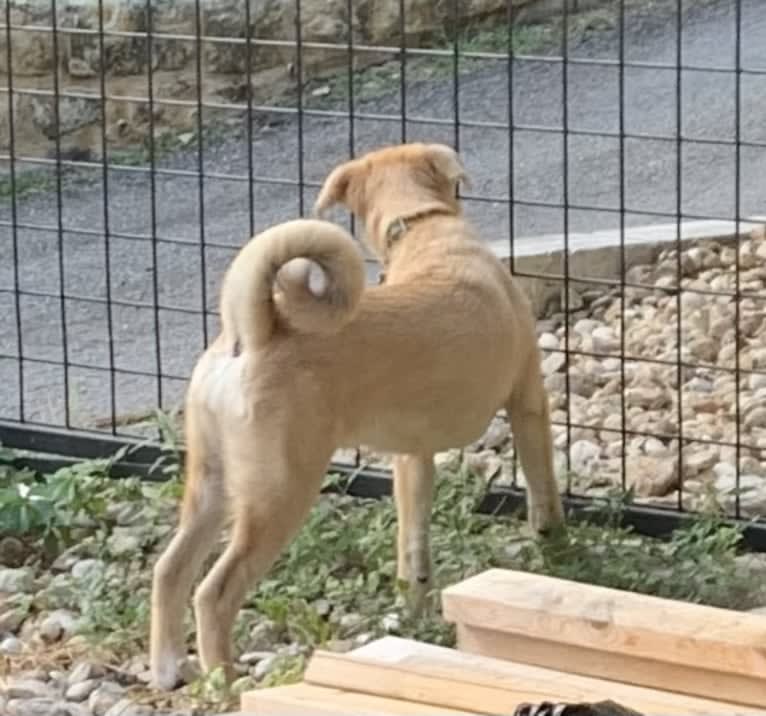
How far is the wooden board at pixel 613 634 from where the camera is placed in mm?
4441

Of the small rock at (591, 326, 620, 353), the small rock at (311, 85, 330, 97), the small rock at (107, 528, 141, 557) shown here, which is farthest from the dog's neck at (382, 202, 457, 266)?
the small rock at (311, 85, 330, 97)

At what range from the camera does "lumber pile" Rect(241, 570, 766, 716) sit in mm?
4238

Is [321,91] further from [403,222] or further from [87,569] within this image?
[87,569]

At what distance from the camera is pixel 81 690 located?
5254mm

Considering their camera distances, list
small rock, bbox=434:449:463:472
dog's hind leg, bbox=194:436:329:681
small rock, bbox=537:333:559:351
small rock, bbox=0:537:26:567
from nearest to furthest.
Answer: dog's hind leg, bbox=194:436:329:681 → small rock, bbox=0:537:26:567 → small rock, bbox=434:449:463:472 → small rock, bbox=537:333:559:351

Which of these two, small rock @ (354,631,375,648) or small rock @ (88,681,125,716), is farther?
small rock @ (354,631,375,648)

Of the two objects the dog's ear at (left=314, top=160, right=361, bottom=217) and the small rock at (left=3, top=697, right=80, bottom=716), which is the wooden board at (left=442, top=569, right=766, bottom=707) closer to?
the small rock at (left=3, top=697, right=80, bottom=716)

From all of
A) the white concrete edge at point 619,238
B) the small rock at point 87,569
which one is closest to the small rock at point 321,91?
the white concrete edge at point 619,238

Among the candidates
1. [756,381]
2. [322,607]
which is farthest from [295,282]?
[756,381]

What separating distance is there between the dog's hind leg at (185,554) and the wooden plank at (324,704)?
897mm

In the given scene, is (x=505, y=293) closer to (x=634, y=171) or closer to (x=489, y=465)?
(x=489, y=465)

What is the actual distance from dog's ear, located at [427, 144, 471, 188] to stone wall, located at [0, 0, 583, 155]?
14.4ft

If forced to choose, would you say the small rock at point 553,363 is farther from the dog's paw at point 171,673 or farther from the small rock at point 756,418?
the dog's paw at point 171,673

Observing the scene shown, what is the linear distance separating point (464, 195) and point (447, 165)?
8.86 feet
